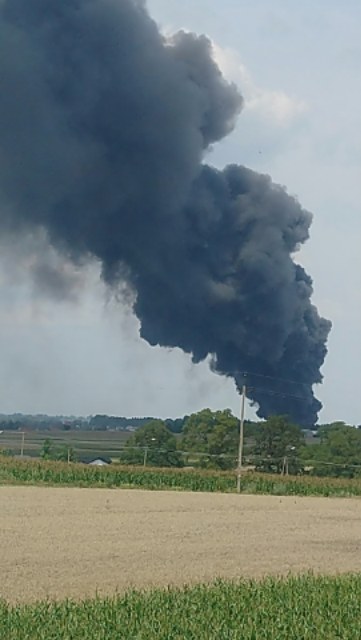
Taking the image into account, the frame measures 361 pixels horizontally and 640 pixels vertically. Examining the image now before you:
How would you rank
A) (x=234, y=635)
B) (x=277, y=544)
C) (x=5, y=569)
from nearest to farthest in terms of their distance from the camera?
(x=234, y=635) → (x=5, y=569) → (x=277, y=544)

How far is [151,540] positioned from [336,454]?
44.2 m

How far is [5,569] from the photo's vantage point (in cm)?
1591

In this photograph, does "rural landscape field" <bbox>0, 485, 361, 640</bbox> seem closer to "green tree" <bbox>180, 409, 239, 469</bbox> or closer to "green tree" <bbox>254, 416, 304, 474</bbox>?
"green tree" <bbox>254, 416, 304, 474</bbox>

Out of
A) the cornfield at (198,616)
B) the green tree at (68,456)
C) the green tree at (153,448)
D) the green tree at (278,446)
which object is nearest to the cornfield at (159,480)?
the green tree at (278,446)

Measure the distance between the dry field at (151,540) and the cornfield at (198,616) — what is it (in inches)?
67.6

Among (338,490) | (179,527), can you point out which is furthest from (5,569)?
(338,490)

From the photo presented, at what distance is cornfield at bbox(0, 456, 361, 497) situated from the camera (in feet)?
143

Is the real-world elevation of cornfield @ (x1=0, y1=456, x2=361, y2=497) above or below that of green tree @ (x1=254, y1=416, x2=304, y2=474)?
below

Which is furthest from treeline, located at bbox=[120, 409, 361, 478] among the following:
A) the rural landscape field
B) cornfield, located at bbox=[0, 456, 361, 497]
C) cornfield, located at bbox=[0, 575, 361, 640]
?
cornfield, located at bbox=[0, 575, 361, 640]

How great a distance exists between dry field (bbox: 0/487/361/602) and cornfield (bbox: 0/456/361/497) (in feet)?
18.5

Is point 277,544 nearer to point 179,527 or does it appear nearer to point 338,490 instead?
point 179,527

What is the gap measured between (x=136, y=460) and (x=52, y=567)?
169 feet

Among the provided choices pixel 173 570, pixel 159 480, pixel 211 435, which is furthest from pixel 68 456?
pixel 173 570

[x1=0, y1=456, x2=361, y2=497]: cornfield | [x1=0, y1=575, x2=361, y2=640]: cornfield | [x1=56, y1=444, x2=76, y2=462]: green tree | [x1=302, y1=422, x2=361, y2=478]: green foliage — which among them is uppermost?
[x1=302, y1=422, x2=361, y2=478]: green foliage
